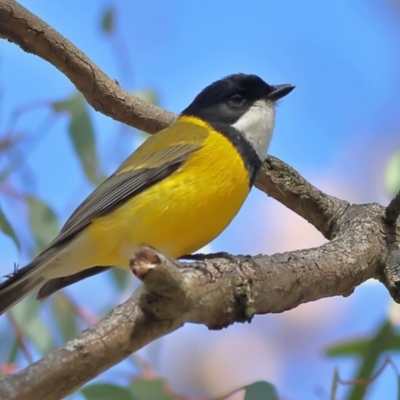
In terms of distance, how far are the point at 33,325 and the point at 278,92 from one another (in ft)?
4.58

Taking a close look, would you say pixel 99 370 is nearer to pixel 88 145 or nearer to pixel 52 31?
pixel 52 31

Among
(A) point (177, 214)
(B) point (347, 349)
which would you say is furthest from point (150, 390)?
(B) point (347, 349)

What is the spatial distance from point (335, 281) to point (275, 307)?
253 millimetres

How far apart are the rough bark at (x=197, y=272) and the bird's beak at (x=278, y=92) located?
393mm

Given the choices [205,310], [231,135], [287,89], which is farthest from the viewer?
[287,89]

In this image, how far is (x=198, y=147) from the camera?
8.26 feet

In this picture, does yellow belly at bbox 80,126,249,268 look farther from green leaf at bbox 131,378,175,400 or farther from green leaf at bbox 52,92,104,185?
green leaf at bbox 52,92,104,185

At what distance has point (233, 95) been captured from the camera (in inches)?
113

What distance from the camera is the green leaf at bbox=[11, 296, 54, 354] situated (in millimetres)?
2885

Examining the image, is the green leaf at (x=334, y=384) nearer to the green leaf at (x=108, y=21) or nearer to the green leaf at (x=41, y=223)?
the green leaf at (x=41, y=223)

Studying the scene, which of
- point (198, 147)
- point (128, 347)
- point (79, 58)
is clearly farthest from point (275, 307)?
point (79, 58)

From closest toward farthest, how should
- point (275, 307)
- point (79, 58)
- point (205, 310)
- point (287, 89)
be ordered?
1. point (205, 310)
2. point (275, 307)
3. point (79, 58)
4. point (287, 89)

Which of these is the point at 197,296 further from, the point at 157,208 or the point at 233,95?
the point at 233,95

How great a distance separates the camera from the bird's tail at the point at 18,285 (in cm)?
230
